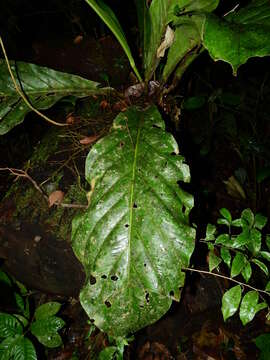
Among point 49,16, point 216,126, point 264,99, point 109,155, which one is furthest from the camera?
point 49,16

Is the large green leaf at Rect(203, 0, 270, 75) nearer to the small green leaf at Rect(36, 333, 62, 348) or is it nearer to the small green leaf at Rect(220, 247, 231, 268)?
the small green leaf at Rect(220, 247, 231, 268)

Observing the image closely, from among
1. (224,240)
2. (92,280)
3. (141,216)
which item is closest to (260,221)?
(224,240)

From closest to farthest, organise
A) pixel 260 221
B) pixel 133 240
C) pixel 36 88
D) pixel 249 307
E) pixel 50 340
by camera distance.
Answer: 1. pixel 133 240
2. pixel 249 307
3. pixel 260 221
4. pixel 36 88
5. pixel 50 340

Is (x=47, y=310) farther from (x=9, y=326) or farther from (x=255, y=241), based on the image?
(x=255, y=241)

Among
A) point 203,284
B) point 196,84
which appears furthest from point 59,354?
point 196,84

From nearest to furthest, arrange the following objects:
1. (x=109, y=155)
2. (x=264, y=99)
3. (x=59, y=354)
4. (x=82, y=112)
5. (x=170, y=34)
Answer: (x=109, y=155) < (x=170, y=34) < (x=59, y=354) < (x=82, y=112) < (x=264, y=99)

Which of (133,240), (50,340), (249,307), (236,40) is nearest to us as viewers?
(236,40)

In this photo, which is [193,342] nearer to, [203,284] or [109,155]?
[203,284]
